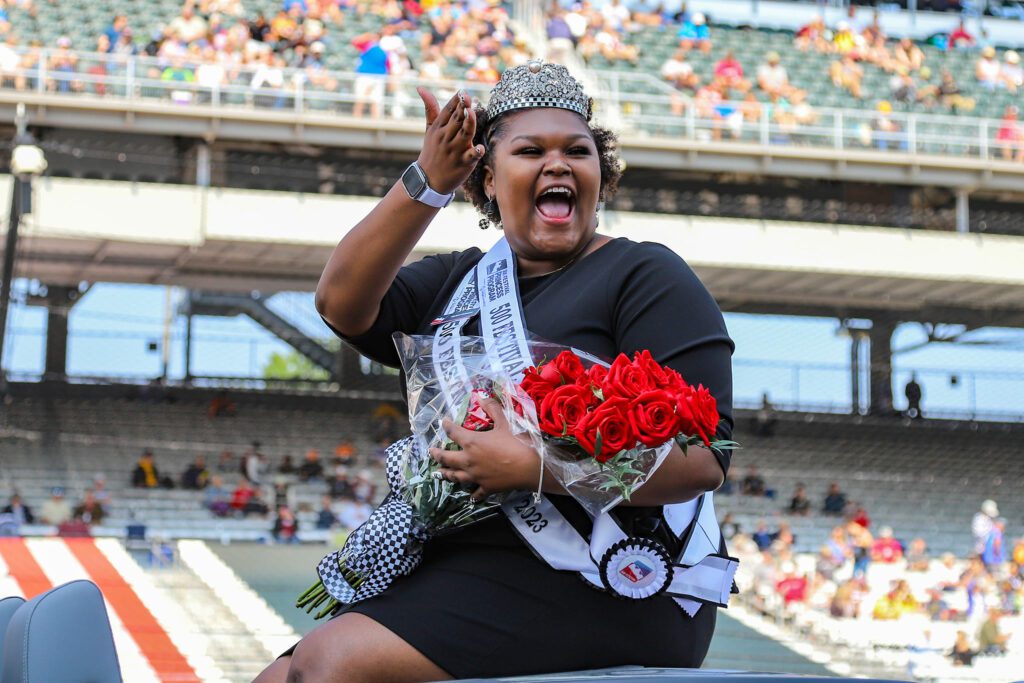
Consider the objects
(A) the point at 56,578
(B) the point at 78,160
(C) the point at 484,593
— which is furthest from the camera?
(B) the point at 78,160

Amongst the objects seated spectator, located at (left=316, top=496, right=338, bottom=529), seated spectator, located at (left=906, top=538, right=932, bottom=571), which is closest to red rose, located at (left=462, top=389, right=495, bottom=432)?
seated spectator, located at (left=316, top=496, right=338, bottom=529)

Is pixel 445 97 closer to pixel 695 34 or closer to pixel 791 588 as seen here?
pixel 695 34

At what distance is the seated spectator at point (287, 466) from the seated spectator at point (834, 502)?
21.0 feet

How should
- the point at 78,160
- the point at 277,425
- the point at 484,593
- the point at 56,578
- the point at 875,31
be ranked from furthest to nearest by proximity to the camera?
1. the point at 875,31
2. the point at 277,425
3. the point at 78,160
4. the point at 56,578
5. the point at 484,593

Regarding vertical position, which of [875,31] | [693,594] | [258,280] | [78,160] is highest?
[875,31]

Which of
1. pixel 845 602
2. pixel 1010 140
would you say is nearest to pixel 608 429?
pixel 845 602

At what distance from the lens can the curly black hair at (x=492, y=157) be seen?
8.13ft

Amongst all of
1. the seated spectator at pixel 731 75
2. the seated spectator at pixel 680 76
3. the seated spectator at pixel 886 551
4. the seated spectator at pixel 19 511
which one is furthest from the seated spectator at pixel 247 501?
the seated spectator at pixel 731 75

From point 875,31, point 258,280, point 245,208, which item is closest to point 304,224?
point 245,208

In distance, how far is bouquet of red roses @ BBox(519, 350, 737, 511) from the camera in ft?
6.36

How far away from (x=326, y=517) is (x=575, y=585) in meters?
12.5

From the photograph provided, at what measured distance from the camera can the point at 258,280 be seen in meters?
19.9

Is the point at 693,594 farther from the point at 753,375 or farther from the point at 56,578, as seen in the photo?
the point at 753,375

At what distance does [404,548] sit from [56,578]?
26.5 feet
